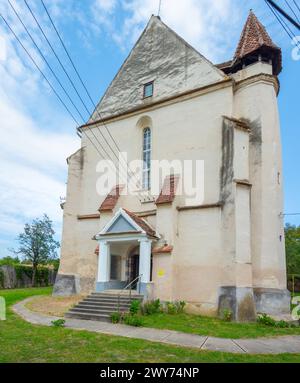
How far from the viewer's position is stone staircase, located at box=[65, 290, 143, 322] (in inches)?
543

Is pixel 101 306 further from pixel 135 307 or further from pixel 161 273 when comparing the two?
pixel 161 273

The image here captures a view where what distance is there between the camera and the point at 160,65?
2092 centimetres

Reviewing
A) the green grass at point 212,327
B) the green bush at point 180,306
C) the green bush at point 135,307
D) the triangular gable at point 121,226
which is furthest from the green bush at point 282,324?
the triangular gable at point 121,226

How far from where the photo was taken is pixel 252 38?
1867cm

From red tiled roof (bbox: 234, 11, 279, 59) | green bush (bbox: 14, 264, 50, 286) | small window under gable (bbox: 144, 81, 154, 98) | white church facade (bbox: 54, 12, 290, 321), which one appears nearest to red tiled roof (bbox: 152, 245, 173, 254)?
white church facade (bbox: 54, 12, 290, 321)

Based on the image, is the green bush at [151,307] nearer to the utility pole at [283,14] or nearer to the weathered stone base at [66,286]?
the weathered stone base at [66,286]

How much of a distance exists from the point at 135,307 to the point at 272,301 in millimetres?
5897

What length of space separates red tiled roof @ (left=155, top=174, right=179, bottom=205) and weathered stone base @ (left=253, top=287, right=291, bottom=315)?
5.77 metres

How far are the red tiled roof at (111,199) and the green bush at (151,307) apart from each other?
5989mm

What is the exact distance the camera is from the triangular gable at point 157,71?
1884cm

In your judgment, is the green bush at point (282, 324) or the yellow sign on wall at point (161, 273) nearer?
the green bush at point (282, 324)

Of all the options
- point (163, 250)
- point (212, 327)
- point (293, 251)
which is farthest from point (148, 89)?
point (293, 251)

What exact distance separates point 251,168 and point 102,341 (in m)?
10.8

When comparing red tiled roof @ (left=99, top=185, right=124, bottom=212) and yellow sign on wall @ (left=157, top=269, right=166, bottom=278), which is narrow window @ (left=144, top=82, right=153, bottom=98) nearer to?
red tiled roof @ (left=99, top=185, right=124, bottom=212)
